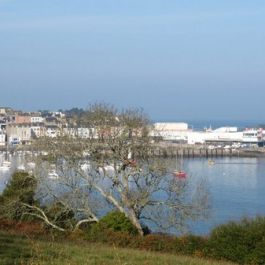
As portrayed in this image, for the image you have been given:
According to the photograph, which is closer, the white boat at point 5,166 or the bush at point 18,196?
the bush at point 18,196

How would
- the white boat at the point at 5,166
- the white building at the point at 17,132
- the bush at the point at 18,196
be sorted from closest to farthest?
the bush at the point at 18,196 → the white boat at the point at 5,166 → the white building at the point at 17,132

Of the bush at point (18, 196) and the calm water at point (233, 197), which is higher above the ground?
the bush at point (18, 196)

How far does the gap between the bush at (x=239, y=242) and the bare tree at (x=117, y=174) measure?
3.66 meters

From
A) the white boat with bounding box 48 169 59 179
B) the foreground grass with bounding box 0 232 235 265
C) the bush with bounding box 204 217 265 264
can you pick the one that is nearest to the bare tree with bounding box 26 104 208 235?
the white boat with bounding box 48 169 59 179

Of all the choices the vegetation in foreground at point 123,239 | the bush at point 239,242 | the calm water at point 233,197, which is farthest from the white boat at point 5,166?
the bush at point 239,242

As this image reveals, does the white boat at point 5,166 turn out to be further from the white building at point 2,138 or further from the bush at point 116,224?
the bush at point 116,224

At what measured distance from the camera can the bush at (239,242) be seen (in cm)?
1144

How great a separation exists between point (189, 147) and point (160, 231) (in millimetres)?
73293

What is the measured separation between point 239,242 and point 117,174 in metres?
4.55

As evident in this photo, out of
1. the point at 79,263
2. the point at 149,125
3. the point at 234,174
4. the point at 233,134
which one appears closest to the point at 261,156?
the point at 233,134

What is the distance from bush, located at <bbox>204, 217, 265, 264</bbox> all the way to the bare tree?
3657 mm

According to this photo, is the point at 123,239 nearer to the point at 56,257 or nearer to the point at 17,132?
the point at 56,257

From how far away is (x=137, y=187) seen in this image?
1585cm

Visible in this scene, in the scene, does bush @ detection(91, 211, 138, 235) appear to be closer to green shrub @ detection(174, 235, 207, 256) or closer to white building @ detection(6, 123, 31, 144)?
green shrub @ detection(174, 235, 207, 256)
